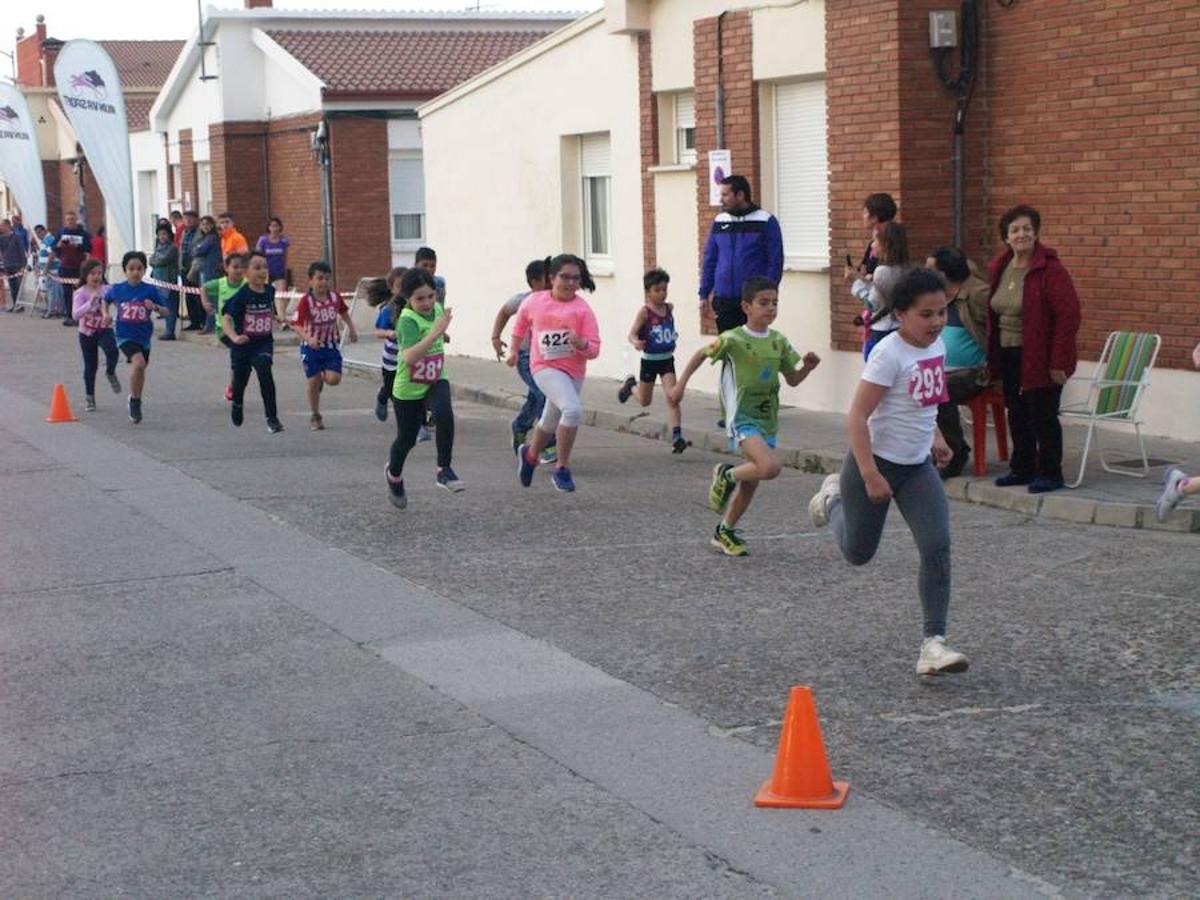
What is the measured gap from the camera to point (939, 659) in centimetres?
728

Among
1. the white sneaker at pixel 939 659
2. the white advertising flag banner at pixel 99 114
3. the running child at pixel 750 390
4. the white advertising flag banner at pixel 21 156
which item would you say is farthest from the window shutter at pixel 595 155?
the white advertising flag banner at pixel 21 156

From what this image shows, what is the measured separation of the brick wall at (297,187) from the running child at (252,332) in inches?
667

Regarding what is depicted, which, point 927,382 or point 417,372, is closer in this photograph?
point 927,382

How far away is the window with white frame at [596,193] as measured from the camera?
20922 millimetres

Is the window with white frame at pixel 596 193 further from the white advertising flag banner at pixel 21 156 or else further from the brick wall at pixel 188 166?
the brick wall at pixel 188 166

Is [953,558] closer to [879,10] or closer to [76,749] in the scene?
[76,749]

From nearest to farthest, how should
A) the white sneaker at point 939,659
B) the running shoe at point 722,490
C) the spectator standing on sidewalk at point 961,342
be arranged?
the white sneaker at point 939,659 < the running shoe at point 722,490 < the spectator standing on sidewalk at point 961,342

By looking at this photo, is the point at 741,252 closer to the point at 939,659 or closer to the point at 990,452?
the point at 990,452

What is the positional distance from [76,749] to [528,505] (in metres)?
5.69

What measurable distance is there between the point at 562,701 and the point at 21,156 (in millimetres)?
34358

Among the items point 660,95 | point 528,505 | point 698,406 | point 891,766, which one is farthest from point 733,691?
point 660,95

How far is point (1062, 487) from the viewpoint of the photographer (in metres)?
11.8

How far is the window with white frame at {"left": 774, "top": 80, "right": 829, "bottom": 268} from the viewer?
54.7 ft

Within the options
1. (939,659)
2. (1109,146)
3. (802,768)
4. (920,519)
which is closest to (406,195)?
(1109,146)
